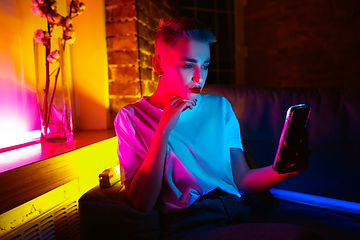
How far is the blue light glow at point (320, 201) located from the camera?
1.03m

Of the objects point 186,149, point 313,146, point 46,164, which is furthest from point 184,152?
point 313,146

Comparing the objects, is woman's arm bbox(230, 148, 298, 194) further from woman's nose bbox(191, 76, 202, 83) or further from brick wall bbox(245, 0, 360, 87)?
brick wall bbox(245, 0, 360, 87)

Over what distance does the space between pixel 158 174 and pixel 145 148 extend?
0.15m

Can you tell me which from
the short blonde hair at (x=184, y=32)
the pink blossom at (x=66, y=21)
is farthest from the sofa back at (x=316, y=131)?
the pink blossom at (x=66, y=21)

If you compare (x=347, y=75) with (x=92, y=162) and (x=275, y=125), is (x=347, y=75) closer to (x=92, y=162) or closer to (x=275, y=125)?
(x=275, y=125)

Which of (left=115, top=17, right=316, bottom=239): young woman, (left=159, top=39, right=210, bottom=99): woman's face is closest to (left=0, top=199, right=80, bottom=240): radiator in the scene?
(left=115, top=17, right=316, bottom=239): young woman

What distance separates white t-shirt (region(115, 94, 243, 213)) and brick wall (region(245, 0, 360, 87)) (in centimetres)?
241

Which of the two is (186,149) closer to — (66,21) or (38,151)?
(38,151)

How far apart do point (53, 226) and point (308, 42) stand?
10.3ft

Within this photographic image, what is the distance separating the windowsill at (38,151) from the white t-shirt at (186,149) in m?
0.34

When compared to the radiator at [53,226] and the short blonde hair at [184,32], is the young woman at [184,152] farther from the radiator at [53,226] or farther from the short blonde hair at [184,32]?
the radiator at [53,226]

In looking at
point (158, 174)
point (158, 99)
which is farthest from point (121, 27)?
point (158, 174)

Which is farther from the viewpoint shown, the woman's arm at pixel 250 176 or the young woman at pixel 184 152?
the woman's arm at pixel 250 176

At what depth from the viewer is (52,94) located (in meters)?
1.38
